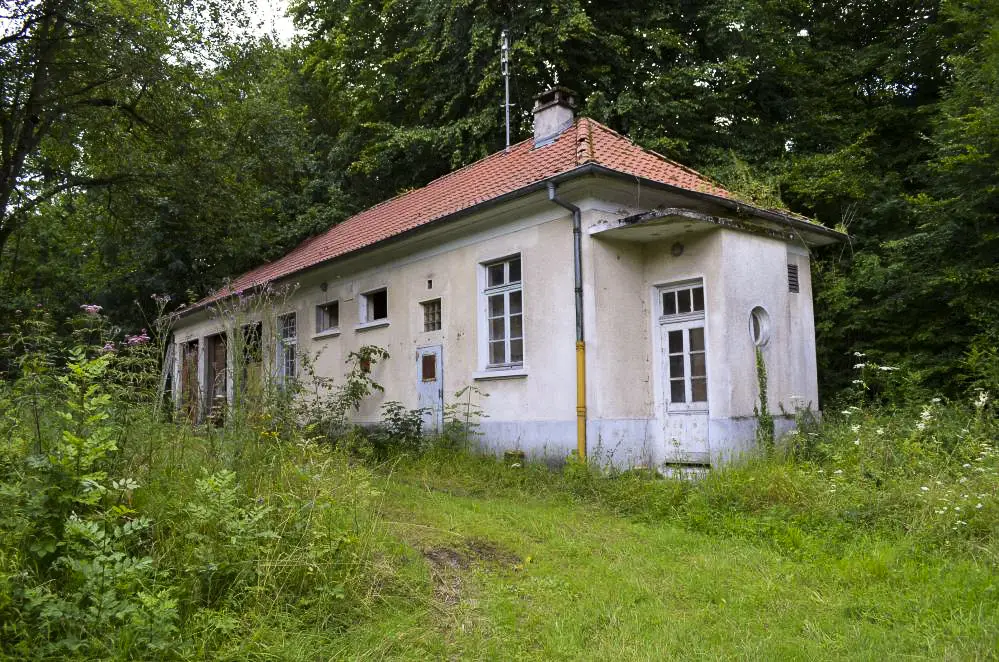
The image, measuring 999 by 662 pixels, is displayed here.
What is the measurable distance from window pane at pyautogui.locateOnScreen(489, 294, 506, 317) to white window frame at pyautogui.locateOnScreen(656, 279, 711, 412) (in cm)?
229

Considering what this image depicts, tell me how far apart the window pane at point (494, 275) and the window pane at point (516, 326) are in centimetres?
63

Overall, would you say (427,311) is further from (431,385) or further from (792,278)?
(792,278)

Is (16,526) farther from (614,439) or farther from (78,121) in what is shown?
(78,121)

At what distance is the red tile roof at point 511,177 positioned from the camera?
33.4 ft

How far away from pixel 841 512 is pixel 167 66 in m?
13.4

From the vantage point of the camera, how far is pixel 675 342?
9.70 m

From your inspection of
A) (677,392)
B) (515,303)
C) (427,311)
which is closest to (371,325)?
(427,311)

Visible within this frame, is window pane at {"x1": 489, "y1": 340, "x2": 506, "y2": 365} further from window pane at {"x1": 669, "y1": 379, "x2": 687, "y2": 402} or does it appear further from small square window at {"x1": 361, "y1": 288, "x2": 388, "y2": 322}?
small square window at {"x1": 361, "y1": 288, "x2": 388, "y2": 322}

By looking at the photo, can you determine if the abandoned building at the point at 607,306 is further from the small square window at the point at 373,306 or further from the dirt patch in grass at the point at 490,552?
the dirt patch in grass at the point at 490,552

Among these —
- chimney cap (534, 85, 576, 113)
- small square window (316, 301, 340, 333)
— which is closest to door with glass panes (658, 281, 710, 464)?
chimney cap (534, 85, 576, 113)

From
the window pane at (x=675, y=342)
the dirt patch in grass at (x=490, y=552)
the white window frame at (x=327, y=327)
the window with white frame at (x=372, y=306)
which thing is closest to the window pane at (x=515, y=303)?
the window pane at (x=675, y=342)

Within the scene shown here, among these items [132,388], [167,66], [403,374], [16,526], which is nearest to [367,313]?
[403,374]

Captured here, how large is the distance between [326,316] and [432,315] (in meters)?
3.62

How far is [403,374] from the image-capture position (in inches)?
485
